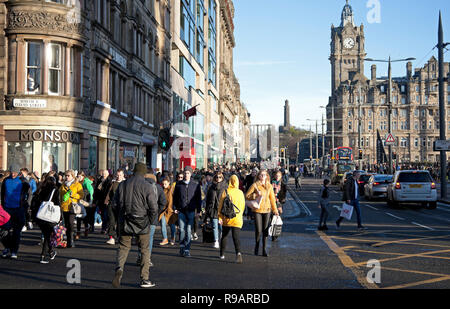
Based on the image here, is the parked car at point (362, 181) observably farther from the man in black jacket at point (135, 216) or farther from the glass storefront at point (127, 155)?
the man in black jacket at point (135, 216)

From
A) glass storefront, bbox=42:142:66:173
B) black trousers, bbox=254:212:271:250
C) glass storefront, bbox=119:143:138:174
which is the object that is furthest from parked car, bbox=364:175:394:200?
black trousers, bbox=254:212:271:250

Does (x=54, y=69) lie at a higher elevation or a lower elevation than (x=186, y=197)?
higher

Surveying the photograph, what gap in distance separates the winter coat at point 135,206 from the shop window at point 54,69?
14.9 meters

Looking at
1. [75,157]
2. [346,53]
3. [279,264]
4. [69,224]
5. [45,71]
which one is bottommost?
[279,264]

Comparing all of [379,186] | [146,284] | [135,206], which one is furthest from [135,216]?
[379,186]

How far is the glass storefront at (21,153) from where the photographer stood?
21.2 meters

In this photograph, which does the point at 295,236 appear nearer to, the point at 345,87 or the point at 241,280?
the point at 241,280

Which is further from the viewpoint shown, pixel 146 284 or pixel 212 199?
pixel 212 199

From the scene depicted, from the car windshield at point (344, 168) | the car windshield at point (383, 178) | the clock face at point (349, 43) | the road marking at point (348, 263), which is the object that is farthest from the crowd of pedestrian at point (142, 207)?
the clock face at point (349, 43)

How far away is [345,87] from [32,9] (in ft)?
459

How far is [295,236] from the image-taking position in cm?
1479

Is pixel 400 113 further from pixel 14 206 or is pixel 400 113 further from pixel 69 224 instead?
pixel 14 206

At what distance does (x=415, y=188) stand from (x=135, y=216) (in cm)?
1875

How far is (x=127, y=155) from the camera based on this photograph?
31.3 meters
